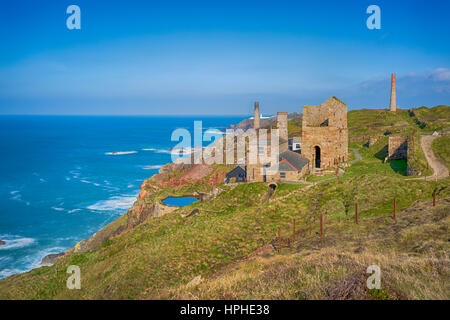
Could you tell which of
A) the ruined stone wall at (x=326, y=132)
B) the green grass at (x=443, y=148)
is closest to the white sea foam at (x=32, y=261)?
the ruined stone wall at (x=326, y=132)

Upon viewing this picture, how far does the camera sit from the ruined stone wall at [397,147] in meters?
31.1

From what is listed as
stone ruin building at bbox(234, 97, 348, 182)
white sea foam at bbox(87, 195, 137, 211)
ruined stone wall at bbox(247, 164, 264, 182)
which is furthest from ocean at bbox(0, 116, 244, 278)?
stone ruin building at bbox(234, 97, 348, 182)

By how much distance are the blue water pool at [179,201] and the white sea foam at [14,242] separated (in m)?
20.9

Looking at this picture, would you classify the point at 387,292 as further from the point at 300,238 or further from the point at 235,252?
the point at 235,252

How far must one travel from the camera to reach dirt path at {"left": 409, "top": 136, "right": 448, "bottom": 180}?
2245cm

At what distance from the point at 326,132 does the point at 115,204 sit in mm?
42037

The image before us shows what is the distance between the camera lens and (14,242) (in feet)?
132

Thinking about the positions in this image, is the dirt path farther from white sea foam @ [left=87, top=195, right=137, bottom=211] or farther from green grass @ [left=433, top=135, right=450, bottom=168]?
white sea foam @ [left=87, top=195, right=137, bottom=211]

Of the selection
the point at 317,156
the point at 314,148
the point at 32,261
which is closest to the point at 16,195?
the point at 32,261

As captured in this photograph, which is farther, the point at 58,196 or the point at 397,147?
the point at 58,196

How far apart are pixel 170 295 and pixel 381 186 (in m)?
17.2

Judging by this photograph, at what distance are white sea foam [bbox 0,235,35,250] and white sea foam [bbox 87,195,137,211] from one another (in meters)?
13.6

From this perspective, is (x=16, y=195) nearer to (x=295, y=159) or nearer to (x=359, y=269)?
(x=295, y=159)

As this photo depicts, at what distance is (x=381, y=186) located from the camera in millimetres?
20891
